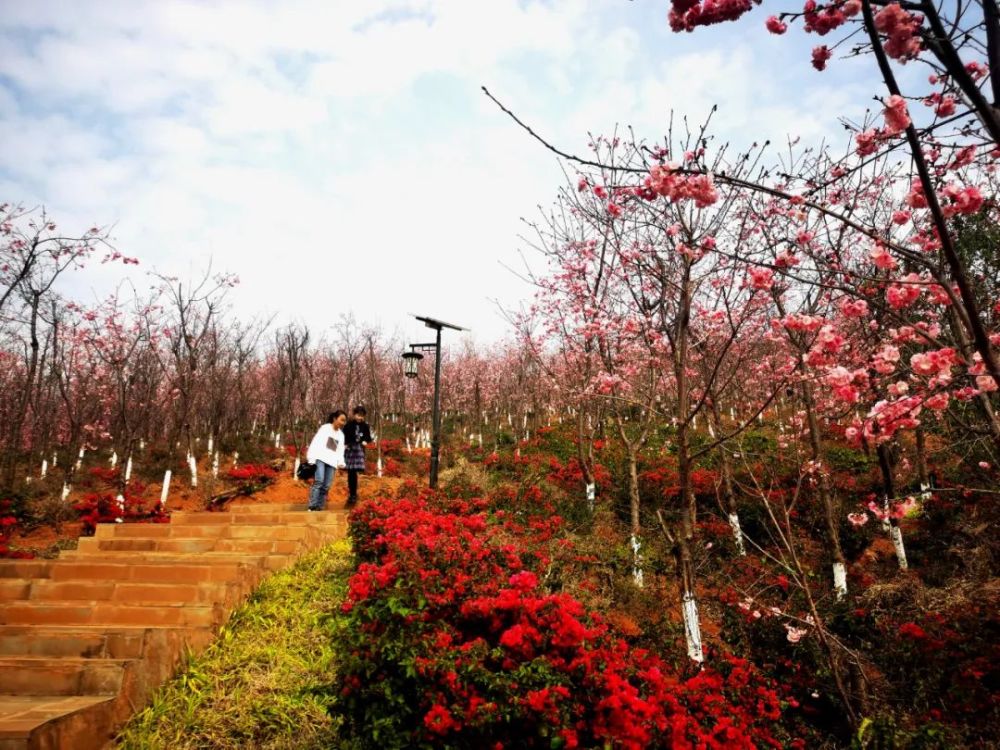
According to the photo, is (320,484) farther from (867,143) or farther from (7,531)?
(867,143)

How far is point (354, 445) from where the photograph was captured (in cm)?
984

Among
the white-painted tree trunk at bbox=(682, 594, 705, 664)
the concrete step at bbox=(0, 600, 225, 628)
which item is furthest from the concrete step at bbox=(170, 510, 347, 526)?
the white-painted tree trunk at bbox=(682, 594, 705, 664)

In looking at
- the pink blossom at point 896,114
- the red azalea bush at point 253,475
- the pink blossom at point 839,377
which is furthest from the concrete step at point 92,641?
the red azalea bush at point 253,475

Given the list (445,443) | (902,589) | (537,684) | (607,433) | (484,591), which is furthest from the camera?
(445,443)

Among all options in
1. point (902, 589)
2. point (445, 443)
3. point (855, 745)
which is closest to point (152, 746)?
point (855, 745)

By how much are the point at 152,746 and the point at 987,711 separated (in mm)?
7796

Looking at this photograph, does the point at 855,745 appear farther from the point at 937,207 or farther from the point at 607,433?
the point at 607,433

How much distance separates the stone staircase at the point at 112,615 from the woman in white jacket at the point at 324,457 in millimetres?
1400

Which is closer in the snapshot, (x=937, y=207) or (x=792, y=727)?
(x=937, y=207)

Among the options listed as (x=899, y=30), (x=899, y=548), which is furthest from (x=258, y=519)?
(x=899, y=548)

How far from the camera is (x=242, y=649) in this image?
188 inches

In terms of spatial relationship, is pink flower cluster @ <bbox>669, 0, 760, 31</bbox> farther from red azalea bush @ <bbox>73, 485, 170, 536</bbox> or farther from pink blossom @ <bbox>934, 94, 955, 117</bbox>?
red azalea bush @ <bbox>73, 485, 170, 536</bbox>

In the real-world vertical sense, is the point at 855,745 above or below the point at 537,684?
below

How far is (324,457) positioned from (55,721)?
224 inches
